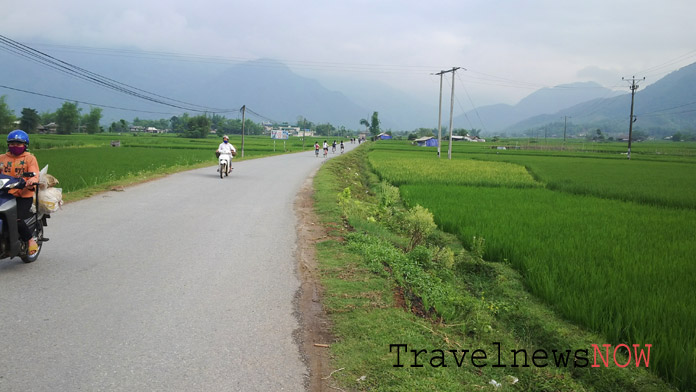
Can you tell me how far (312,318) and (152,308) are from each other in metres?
1.50

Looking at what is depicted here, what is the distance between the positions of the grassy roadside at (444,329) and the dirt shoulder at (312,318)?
9cm

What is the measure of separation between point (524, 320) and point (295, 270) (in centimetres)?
277

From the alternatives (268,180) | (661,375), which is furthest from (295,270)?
(268,180)

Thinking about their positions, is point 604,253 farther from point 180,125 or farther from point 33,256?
point 180,125

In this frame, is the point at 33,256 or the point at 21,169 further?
the point at 33,256

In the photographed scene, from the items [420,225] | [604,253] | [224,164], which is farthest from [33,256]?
[224,164]

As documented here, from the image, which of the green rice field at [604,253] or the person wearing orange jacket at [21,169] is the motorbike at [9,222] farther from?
the green rice field at [604,253]

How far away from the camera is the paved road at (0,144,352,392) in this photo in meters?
3.39

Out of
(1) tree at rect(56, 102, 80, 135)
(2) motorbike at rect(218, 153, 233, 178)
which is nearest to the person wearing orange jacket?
(2) motorbike at rect(218, 153, 233, 178)

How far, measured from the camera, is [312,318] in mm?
4645

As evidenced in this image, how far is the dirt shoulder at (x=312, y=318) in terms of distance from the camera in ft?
11.7

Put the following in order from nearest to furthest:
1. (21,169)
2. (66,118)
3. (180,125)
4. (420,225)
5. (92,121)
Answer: (21,169) < (420,225) < (66,118) < (92,121) < (180,125)

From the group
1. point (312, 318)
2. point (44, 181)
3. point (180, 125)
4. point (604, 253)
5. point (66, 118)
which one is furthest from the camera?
point (180, 125)

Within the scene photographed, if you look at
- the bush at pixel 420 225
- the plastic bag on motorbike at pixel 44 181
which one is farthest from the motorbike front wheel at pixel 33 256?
the bush at pixel 420 225
